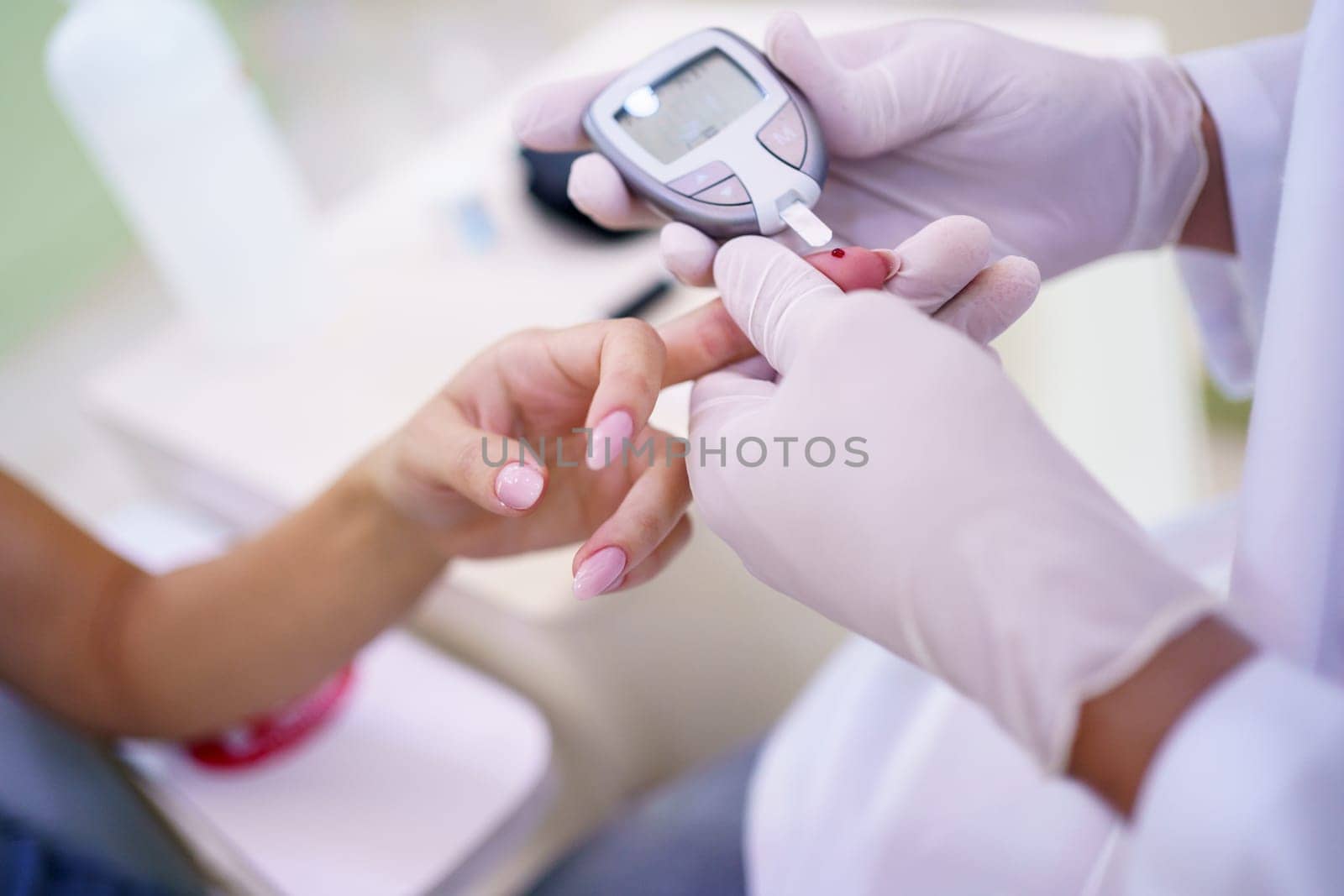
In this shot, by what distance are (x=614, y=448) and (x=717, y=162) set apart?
0.55ft

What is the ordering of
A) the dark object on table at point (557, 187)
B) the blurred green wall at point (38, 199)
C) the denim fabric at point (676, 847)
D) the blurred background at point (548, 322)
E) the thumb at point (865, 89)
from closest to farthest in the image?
the thumb at point (865, 89), the denim fabric at point (676, 847), the blurred background at point (548, 322), the dark object on table at point (557, 187), the blurred green wall at point (38, 199)

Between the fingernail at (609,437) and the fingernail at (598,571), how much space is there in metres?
0.05

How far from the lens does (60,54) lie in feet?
2.56

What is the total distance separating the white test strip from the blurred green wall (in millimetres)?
1816

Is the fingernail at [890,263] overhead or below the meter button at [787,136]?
below

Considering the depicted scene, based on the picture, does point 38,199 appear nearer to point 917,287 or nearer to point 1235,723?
point 917,287

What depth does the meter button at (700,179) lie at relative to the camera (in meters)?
0.46

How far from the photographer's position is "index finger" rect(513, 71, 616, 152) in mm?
498

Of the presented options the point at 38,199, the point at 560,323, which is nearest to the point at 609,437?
the point at 560,323

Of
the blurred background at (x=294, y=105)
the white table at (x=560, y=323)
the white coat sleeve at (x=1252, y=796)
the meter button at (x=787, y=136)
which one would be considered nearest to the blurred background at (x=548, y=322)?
the white table at (x=560, y=323)

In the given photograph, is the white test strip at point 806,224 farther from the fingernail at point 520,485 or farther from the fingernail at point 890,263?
the fingernail at point 520,485

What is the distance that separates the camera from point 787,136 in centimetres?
47

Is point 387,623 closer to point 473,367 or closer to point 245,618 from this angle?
point 245,618

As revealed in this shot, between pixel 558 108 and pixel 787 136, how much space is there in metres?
0.12
